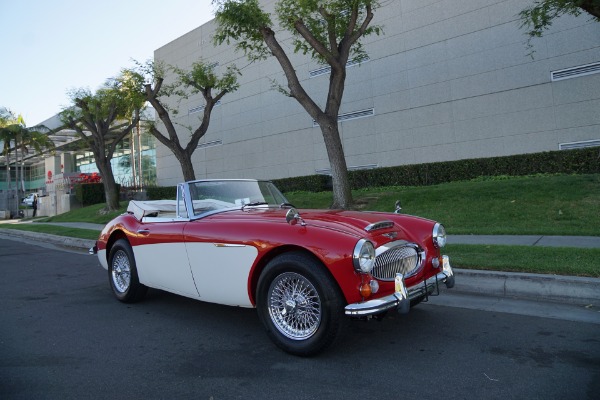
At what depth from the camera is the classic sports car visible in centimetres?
323

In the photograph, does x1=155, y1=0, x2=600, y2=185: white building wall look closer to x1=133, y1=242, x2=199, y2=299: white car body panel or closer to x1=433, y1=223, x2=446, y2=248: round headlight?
x1=433, y1=223, x2=446, y2=248: round headlight

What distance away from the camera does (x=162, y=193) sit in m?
25.0

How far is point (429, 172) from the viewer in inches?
590

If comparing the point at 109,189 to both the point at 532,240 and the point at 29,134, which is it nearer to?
the point at 532,240

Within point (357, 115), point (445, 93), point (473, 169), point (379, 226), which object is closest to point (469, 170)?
point (473, 169)

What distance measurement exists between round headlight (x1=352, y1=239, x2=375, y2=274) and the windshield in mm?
1778

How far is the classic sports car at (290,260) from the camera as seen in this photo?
3.23 meters

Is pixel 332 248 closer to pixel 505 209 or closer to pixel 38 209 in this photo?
pixel 505 209

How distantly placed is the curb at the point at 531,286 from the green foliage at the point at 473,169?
879 centimetres

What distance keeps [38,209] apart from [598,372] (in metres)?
37.6

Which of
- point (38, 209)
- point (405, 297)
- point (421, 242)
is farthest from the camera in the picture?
point (38, 209)

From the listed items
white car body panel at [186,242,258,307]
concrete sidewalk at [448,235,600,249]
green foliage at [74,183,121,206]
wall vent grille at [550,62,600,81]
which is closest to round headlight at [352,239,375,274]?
white car body panel at [186,242,258,307]

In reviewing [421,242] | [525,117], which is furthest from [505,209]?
[421,242]

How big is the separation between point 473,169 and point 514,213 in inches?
186
